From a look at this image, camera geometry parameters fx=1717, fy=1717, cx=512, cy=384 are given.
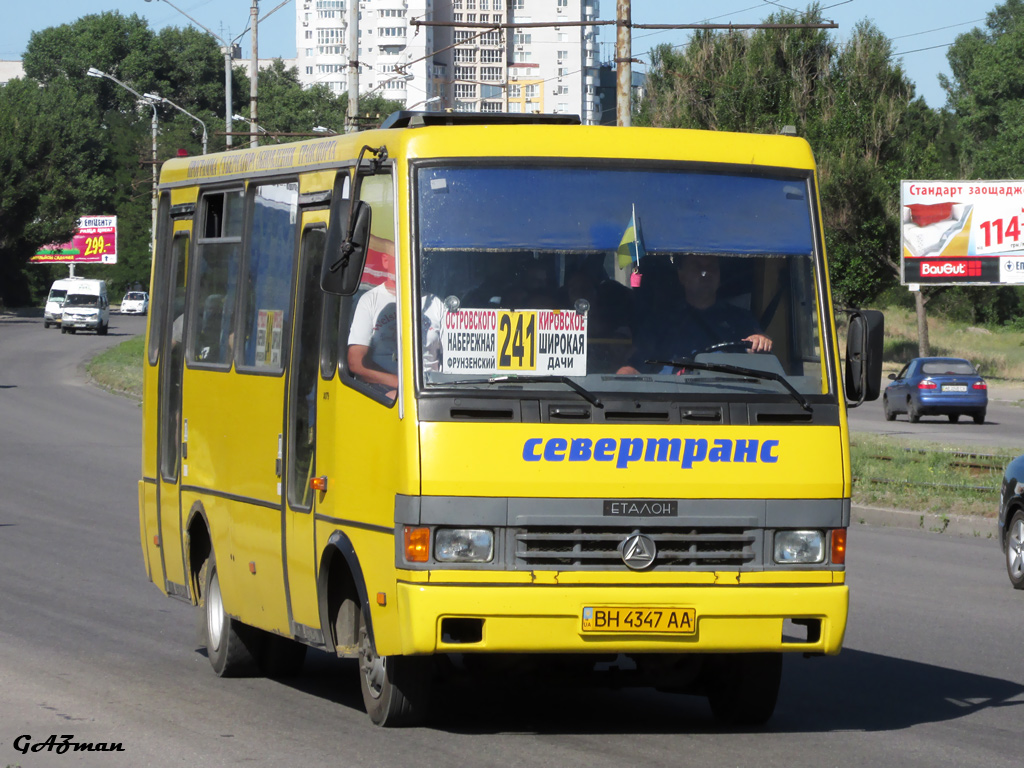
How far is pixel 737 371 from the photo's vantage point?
7.29 metres

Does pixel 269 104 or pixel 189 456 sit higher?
pixel 269 104

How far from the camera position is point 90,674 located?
9.12 meters

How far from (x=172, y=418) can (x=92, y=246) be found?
10679 centimetres

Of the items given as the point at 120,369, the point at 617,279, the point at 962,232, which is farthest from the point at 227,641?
the point at 962,232

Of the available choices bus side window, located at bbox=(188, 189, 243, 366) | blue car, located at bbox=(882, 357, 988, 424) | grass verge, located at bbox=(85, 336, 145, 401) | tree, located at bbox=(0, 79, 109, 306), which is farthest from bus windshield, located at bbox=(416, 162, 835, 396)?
tree, located at bbox=(0, 79, 109, 306)

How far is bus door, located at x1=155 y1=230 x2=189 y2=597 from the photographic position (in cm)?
1023

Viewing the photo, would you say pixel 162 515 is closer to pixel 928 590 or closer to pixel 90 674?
pixel 90 674

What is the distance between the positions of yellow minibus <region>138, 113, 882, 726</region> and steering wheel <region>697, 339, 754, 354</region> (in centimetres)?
1

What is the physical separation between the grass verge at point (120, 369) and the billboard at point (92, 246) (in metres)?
53.3

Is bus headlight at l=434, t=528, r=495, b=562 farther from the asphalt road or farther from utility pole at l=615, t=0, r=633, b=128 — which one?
utility pole at l=615, t=0, r=633, b=128

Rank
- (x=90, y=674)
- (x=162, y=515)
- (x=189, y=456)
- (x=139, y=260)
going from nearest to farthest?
(x=90, y=674), (x=189, y=456), (x=162, y=515), (x=139, y=260)

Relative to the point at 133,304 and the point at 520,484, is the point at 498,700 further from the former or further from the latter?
the point at 133,304

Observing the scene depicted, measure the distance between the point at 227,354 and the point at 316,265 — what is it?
135 centimetres

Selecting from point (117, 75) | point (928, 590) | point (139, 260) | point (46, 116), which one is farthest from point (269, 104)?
point (928, 590)
